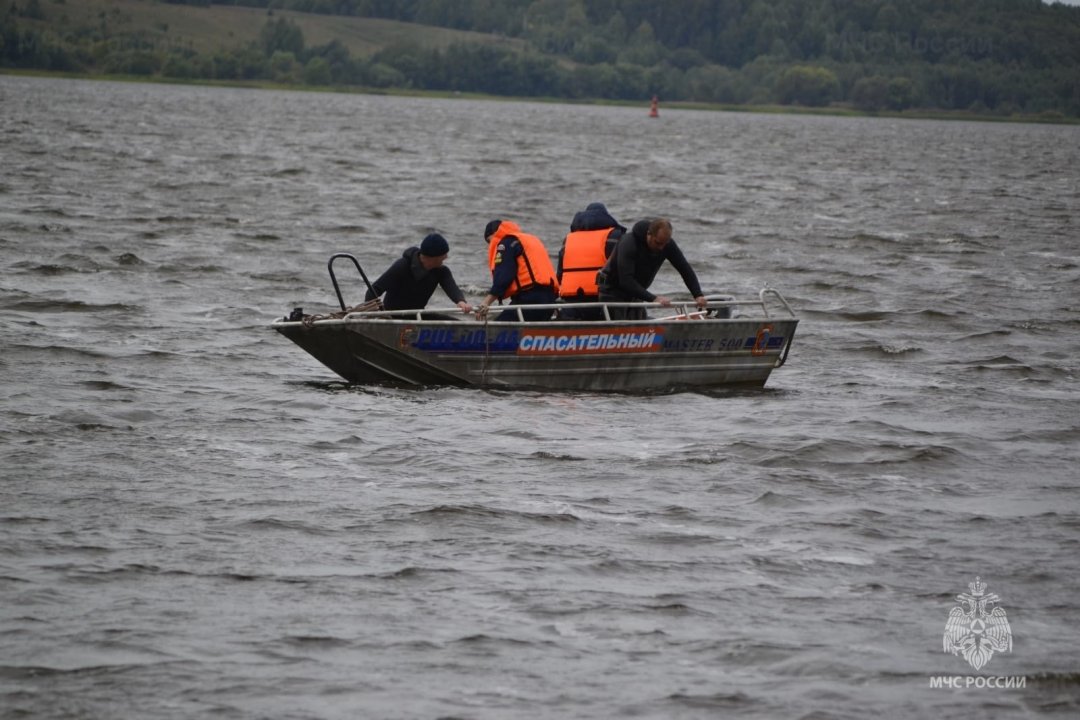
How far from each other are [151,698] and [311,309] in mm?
14318

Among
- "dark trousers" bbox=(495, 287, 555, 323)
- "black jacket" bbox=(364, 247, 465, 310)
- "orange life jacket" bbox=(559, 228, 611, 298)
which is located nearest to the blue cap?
"black jacket" bbox=(364, 247, 465, 310)

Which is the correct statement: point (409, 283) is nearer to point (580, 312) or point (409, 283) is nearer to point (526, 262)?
point (526, 262)

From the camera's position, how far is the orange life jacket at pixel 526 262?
1656cm

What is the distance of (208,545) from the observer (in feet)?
34.9

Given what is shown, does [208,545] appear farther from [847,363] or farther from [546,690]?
[847,363]

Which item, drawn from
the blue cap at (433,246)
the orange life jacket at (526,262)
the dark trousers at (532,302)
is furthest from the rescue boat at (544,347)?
the blue cap at (433,246)

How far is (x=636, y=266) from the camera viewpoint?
16953mm

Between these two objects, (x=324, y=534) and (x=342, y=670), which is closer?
(x=342, y=670)

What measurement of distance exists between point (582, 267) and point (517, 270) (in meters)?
0.79

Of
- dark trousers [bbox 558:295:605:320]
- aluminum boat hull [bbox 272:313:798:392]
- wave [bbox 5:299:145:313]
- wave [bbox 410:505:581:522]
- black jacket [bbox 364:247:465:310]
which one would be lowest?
wave [bbox 5:299:145:313]

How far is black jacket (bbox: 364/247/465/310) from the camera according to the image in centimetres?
1627

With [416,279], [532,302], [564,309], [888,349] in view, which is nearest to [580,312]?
[564,309]

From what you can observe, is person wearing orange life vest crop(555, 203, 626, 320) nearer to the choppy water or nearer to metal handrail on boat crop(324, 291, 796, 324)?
metal handrail on boat crop(324, 291, 796, 324)

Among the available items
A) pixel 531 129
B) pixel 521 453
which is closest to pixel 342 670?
pixel 521 453
